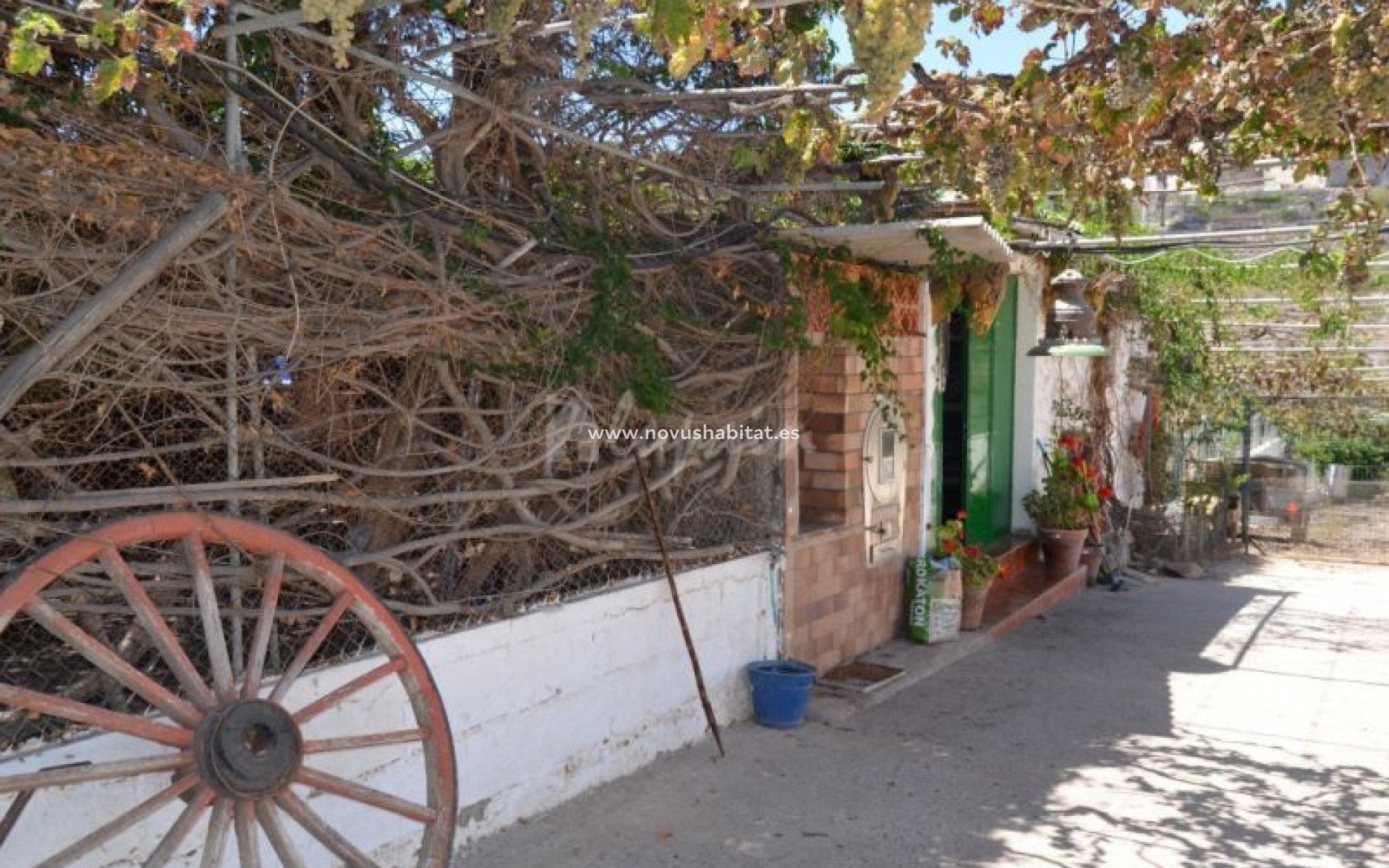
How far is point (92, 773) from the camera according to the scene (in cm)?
291

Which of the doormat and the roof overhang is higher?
the roof overhang

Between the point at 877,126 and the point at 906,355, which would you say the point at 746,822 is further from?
the point at 906,355

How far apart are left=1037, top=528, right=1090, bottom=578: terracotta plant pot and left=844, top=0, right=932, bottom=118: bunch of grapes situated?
26.0 ft

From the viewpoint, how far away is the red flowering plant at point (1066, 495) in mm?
10258

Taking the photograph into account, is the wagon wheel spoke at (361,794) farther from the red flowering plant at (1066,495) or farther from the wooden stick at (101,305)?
the red flowering plant at (1066,495)

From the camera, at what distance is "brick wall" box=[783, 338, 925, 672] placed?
6824 mm

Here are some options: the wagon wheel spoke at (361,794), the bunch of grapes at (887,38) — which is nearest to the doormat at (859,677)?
the wagon wheel spoke at (361,794)

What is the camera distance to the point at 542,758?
494 cm

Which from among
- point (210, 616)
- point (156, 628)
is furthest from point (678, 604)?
point (156, 628)

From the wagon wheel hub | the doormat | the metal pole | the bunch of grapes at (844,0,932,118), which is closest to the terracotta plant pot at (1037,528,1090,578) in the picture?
the doormat

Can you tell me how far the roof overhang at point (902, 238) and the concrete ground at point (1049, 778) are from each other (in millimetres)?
2580

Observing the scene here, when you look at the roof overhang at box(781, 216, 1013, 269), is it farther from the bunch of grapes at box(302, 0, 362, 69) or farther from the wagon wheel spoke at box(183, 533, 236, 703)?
the wagon wheel spoke at box(183, 533, 236, 703)

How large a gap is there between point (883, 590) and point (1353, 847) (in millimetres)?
3369

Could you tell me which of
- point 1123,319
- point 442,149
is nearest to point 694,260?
point 442,149
